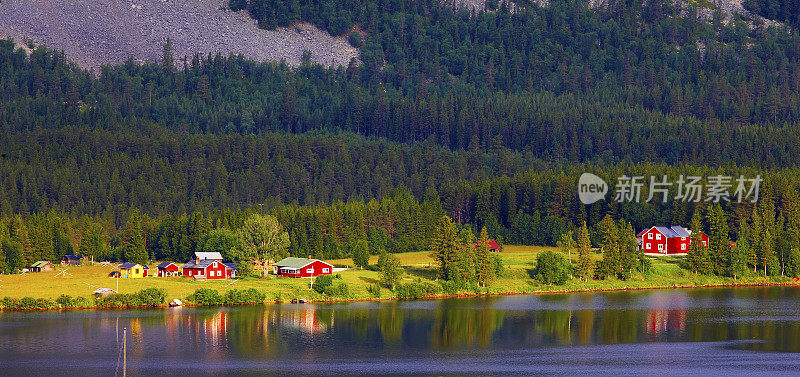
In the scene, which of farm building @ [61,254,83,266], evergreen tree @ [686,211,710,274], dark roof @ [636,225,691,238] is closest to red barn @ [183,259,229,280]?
farm building @ [61,254,83,266]

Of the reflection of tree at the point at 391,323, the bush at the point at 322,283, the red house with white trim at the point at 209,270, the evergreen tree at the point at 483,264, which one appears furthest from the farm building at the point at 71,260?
the reflection of tree at the point at 391,323

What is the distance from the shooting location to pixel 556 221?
626ft

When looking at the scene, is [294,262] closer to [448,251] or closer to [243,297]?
[243,297]

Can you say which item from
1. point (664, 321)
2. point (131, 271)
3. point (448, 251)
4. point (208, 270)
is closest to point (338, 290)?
point (448, 251)

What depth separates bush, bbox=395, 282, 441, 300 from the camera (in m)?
136

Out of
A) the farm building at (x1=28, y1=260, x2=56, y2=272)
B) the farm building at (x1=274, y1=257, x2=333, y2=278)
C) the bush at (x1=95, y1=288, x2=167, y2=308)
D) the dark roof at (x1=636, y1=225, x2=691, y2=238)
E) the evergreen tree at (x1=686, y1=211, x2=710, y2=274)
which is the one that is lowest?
the bush at (x1=95, y1=288, x2=167, y2=308)

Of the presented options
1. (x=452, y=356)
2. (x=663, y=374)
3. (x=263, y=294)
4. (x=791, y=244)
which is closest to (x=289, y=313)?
(x=263, y=294)

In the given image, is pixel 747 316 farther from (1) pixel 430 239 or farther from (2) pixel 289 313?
(1) pixel 430 239

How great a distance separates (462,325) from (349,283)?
26.0m

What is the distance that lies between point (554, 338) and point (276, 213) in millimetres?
82156

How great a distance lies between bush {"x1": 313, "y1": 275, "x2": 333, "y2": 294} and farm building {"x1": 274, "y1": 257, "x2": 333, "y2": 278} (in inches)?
416

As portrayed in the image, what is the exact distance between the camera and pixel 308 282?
458 feet

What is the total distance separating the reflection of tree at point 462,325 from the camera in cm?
10500

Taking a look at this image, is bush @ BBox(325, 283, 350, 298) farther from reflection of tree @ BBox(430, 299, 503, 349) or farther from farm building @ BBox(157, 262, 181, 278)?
farm building @ BBox(157, 262, 181, 278)
